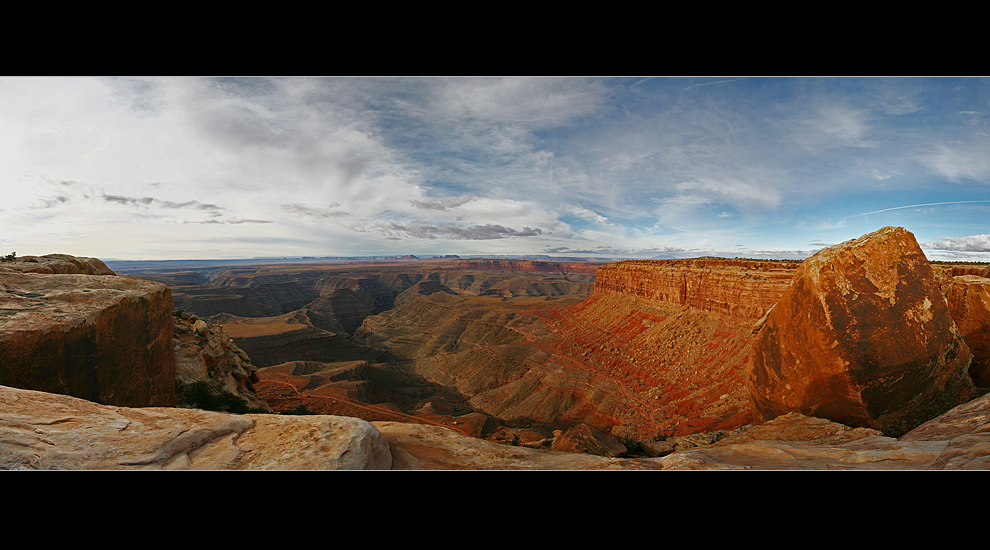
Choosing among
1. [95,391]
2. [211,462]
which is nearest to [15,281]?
[95,391]

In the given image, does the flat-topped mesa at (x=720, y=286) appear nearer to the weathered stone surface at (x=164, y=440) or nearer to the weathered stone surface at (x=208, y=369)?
the weathered stone surface at (x=164, y=440)

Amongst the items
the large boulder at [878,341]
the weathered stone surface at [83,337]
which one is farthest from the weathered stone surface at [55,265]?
the large boulder at [878,341]

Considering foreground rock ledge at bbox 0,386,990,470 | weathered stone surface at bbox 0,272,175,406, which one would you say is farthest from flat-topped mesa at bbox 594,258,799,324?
weathered stone surface at bbox 0,272,175,406

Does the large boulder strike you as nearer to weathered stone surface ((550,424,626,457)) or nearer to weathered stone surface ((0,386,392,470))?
weathered stone surface ((550,424,626,457))

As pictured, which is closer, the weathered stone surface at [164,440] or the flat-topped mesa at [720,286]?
the weathered stone surface at [164,440]

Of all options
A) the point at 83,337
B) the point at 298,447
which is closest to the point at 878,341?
the point at 298,447
